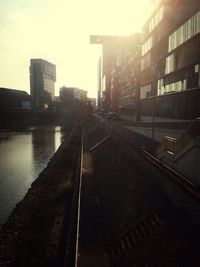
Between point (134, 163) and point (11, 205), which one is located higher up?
point (134, 163)

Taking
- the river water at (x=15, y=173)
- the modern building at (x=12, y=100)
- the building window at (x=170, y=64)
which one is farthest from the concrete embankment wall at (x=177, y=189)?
the modern building at (x=12, y=100)

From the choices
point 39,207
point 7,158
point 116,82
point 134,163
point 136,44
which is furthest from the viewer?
point 116,82

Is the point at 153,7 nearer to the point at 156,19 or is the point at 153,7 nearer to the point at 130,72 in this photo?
the point at 156,19

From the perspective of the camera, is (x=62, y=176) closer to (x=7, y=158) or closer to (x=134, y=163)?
(x=134, y=163)

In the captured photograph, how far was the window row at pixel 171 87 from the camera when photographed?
48.0 meters

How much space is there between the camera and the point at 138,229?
12680 millimetres

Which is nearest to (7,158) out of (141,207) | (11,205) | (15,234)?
(11,205)

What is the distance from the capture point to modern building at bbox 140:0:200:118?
144ft

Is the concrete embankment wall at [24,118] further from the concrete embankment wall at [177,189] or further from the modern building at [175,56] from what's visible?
the concrete embankment wall at [177,189]

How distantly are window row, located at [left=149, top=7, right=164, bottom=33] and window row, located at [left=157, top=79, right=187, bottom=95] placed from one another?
499 inches

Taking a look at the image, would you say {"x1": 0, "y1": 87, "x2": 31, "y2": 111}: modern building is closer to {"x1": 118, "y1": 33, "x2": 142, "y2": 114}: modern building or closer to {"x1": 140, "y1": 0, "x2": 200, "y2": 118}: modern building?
{"x1": 118, "y1": 33, "x2": 142, "y2": 114}: modern building

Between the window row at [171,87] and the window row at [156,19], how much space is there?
12.7 m

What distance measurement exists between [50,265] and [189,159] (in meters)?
8.33

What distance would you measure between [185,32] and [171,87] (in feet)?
32.1
